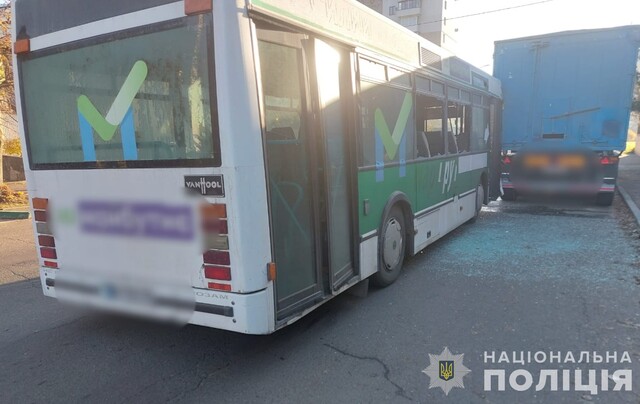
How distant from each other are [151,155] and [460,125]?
5397 mm

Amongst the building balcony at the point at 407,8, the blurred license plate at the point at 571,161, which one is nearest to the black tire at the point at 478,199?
the blurred license plate at the point at 571,161

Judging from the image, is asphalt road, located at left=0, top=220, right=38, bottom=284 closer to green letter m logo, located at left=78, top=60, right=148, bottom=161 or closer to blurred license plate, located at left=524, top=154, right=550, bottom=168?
green letter m logo, located at left=78, top=60, right=148, bottom=161

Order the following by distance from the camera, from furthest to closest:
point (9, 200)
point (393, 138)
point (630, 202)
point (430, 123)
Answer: point (9, 200) → point (630, 202) → point (430, 123) → point (393, 138)

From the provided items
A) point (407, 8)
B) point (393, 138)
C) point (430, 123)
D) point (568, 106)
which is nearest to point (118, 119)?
point (393, 138)

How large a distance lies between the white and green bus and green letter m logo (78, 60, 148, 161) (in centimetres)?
1

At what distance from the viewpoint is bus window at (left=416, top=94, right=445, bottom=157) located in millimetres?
5613

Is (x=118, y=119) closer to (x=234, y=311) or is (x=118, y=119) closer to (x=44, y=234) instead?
(x=44, y=234)

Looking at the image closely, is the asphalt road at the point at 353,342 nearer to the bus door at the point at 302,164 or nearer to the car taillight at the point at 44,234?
the bus door at the point at 302,164

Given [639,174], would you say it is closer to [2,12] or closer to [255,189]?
[255,189]

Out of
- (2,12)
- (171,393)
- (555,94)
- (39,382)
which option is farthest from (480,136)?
(2,12)

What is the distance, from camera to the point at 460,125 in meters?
7.00

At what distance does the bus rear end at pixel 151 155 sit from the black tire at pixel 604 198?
9838 millimetres

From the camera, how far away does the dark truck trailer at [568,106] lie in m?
9.55

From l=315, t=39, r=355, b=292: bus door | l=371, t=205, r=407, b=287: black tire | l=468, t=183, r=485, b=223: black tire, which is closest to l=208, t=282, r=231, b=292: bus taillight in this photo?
l=315, t=39, r=355, b=292: bus door
